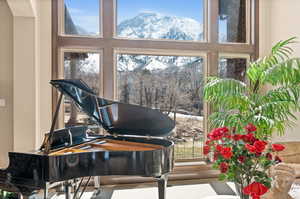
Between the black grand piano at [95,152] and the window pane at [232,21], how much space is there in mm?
2523

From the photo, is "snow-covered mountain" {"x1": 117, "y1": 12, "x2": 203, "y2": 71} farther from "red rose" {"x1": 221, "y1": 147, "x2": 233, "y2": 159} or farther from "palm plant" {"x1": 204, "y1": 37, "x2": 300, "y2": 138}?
"red rose" {"x1": 221, "y1": 147, "x2": 233, "y2": 159}

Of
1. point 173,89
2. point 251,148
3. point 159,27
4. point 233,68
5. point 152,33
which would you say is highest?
point 159,27

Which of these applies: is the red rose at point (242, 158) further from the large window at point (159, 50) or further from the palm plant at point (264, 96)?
the large window at point (159, 50)

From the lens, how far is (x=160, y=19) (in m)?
4.13

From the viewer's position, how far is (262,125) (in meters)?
2.99

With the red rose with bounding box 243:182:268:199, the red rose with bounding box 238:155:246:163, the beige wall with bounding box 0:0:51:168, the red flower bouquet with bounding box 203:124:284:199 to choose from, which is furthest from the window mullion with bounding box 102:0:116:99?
the red rose with bounding box 243:182:268:199

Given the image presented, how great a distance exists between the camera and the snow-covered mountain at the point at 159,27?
399cm

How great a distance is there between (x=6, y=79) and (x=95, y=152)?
2.18m

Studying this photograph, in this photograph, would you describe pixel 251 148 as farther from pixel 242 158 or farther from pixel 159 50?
pixel 159 50

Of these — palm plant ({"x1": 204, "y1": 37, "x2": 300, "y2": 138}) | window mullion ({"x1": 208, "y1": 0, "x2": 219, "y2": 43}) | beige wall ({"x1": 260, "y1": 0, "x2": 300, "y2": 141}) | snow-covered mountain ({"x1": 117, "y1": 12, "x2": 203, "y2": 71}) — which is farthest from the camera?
window mullion ({"x1": 208, "y1": 0, "x2": 219, "y2": 43})

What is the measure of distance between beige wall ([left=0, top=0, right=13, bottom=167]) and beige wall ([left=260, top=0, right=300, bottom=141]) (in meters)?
4.30

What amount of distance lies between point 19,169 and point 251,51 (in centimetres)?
413

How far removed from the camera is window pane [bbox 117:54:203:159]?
3988mm

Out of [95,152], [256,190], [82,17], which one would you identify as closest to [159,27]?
[82,17]
